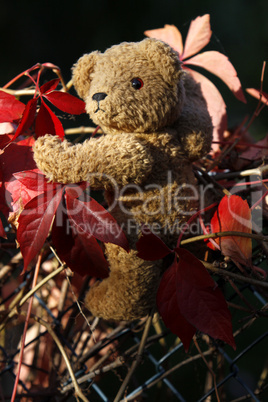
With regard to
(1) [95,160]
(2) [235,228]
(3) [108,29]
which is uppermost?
(3) [108,29]

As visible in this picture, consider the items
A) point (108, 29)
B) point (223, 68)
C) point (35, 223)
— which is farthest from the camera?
point (108, 29)

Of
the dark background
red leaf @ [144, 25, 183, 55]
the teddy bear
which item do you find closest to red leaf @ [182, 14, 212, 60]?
red leaf @ [144, 25, 183, 55]

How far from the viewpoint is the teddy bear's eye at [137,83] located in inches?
14.6

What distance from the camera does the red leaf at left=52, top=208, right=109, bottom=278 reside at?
0.34 metres

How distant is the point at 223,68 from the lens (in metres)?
0.47

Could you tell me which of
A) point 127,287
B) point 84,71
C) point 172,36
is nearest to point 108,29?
point 172,36

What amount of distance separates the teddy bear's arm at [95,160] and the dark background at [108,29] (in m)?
1.12

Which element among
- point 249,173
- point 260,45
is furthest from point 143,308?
point 260,45

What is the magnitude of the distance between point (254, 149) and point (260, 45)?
1378 millimetres

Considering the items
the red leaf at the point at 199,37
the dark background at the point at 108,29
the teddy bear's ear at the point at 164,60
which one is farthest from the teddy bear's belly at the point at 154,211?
the dark background at the point at 108,29

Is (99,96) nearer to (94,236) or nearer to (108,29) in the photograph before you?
(94,236)

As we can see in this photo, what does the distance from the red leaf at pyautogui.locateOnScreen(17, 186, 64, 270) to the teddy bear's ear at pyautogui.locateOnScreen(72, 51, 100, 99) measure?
13 cm

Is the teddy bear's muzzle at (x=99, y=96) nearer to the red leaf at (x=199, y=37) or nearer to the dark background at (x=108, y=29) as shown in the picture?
the red leaf at (x=199, y=37)

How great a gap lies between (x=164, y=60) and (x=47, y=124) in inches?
4.9
